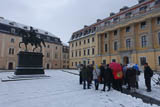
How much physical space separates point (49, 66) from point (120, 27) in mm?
33254

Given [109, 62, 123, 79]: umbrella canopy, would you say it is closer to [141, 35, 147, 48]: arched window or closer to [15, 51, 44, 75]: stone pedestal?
[15, 51, 44, 75]: stone pedestal

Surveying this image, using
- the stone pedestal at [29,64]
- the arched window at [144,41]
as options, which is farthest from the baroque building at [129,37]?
the stone pedestal at [29,64]

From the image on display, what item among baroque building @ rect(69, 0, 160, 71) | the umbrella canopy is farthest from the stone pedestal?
baroque building @ rect(69, 0, 160, 71)

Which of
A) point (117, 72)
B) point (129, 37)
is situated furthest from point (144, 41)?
point (117, 72)

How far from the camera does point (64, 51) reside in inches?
2124

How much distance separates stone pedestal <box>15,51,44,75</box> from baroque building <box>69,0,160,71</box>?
18962 mm

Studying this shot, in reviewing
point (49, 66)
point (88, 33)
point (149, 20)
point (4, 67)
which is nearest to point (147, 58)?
point (149, 20)

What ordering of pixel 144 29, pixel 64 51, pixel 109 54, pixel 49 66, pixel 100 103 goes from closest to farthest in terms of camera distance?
pixel 100 103 < pixel 144 29 < pixel 109 54 < pixel 49 66 < pixel 64 51

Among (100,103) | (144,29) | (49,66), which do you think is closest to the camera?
(100,103)

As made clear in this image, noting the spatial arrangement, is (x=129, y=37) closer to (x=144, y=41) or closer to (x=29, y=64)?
(x=144, y=41)

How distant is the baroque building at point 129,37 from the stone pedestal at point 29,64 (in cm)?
1896

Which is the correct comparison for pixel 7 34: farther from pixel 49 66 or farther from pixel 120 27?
pixel 120 27

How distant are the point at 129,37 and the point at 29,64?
22161 mm

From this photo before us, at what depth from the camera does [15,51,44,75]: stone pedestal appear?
13.1 m
